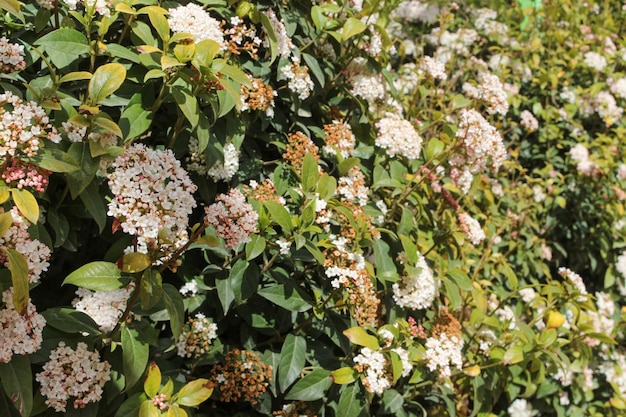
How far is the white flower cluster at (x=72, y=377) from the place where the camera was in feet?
4.52

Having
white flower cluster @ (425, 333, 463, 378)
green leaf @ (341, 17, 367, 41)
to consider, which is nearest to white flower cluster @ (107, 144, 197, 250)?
green leaf @ (341, 17, 367, 41)

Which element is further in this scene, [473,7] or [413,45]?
[473,7]

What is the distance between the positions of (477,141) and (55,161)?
1467mm

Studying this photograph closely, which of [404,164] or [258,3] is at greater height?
[258,3]

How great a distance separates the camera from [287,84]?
7.06 feet

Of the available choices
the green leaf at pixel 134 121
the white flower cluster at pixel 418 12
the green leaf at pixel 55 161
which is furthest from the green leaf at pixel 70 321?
the white flower cluster at pixel 418 12

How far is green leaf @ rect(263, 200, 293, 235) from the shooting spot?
5.56 feet

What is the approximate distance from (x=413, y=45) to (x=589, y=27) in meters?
1.50

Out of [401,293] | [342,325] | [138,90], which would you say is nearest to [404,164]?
[401,293]

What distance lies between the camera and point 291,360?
1.87 metres

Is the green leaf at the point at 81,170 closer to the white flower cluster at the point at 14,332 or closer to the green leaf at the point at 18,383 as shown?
the white flower cluster at the point at 14,332

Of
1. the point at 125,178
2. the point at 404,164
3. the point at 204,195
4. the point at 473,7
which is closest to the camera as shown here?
the point at 125,178

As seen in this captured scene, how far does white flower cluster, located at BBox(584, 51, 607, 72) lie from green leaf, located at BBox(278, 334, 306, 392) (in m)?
3.24

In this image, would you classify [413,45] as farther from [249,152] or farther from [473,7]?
[249,152]
